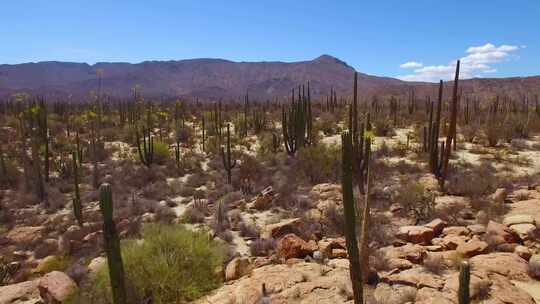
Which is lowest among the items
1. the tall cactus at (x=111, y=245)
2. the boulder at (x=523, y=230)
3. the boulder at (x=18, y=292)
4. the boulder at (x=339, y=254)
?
the boulder at (x=18, y=292)

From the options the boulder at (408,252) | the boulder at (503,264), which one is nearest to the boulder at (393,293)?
the boulder at (408,252)

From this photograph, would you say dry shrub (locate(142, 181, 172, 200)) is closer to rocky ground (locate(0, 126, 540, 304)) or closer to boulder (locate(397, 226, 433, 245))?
rocky ground (locate(0, 126, 540, 304))

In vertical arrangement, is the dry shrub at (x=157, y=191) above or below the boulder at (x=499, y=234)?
below

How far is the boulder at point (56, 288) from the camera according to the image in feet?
19.8

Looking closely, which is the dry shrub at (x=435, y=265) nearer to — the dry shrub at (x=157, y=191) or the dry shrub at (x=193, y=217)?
the dry shrub at (x=193, y=217)

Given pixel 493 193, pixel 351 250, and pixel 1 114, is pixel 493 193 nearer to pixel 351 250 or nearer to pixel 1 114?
pixel 351 250

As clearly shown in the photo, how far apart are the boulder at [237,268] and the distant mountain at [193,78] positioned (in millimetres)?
87446

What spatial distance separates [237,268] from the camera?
6672 mm

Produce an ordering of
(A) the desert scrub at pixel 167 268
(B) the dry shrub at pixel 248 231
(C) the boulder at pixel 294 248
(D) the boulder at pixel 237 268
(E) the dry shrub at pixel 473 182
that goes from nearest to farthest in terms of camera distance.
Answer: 1. (A) the desert scrub at pixel 167 268
2. (D) the boulder at pixel 237 268
3. (C) the boulder at pixel 294 248
4. (B) the dry shrub at pixel 248 231
5. (E) the dry shrub at pixel 473 182

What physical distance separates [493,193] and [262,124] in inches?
583

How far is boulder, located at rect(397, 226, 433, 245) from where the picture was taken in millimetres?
7574

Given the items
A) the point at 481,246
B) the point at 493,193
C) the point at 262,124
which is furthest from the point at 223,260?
the point at 262,124

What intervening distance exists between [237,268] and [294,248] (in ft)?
3.69

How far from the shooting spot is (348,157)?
4.63 meters
